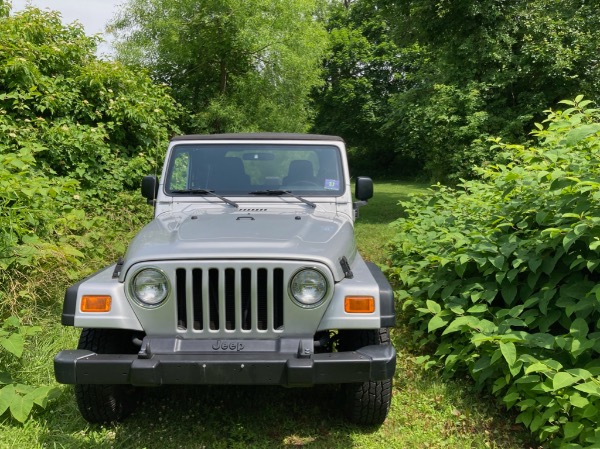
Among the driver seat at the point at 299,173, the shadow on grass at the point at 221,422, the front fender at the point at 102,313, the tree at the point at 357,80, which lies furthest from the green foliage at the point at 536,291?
the tree at the point at 357,80

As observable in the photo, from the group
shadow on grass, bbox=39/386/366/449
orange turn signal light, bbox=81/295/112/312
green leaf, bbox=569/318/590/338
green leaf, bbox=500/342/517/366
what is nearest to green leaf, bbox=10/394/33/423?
shadow on grass, bbox=39/386/366/449

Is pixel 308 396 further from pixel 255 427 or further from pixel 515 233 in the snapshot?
pixel 515 233

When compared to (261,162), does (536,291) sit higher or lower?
lower

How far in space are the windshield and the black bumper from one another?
1669mm

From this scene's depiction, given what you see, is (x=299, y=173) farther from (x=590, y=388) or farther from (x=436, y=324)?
(x=590, y=388)

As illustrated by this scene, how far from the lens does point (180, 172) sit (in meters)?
4.16

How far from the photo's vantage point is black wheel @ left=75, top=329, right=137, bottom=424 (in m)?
2.90

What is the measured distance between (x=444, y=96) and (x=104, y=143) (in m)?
6.62

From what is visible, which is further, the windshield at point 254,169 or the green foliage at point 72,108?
the green foliage at point 72,108

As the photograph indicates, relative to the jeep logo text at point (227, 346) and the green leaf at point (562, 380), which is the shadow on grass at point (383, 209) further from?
the jeep logo text at point (227, 346)

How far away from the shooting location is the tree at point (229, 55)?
1209cm

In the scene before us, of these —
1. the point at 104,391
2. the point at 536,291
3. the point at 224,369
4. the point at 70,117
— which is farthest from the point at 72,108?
the point at 536,291

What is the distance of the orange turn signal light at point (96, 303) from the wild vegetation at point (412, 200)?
0.88 meters

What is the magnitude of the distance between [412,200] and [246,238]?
4.55 metres
